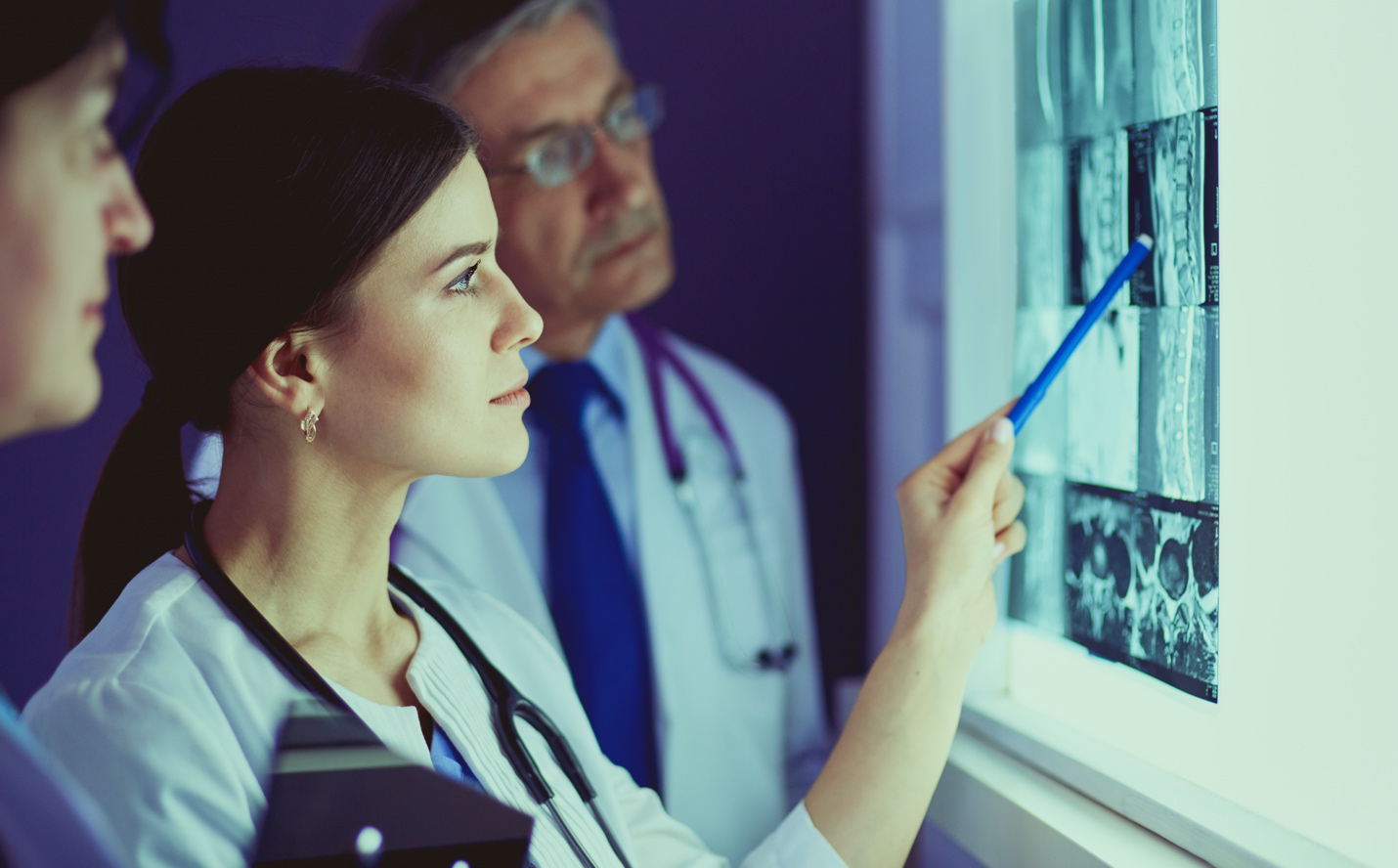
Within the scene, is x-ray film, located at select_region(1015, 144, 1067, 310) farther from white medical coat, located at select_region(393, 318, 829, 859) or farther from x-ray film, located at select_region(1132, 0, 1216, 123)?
white medical coat, located at select_region(393, 318, 829, 859)

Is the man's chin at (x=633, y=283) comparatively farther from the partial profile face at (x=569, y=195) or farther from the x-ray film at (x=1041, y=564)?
the x-ray film at (x=1041, y=564)

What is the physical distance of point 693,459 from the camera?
3.86 ft

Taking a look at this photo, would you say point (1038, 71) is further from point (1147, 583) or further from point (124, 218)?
point (124, 218)

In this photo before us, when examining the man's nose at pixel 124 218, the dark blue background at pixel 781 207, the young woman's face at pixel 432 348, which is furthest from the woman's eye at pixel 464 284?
the dark blue background at pixel 781 207

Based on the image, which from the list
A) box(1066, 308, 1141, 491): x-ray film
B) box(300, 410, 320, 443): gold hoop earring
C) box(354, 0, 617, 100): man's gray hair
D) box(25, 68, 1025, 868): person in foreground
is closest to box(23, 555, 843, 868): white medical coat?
box(25, 68, 1025, 868): person in foreground

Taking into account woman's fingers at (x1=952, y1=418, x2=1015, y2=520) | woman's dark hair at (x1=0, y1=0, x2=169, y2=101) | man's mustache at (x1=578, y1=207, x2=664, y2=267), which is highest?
woman's dark hair at (x1=0, y1=0, x2=169, y2=101)

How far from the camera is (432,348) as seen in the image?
648 mm

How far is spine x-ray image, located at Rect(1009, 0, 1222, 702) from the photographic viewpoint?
676 millimetres

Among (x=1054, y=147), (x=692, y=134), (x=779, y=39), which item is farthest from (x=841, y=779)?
(x=779, y=39)

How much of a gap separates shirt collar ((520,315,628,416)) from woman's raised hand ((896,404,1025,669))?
16.9 inches

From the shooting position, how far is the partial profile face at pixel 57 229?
41 cm

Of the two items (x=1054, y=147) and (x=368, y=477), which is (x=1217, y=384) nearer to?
(x=1054, y=147)

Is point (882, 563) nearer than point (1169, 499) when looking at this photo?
No

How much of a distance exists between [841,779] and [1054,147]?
0.57 meters
